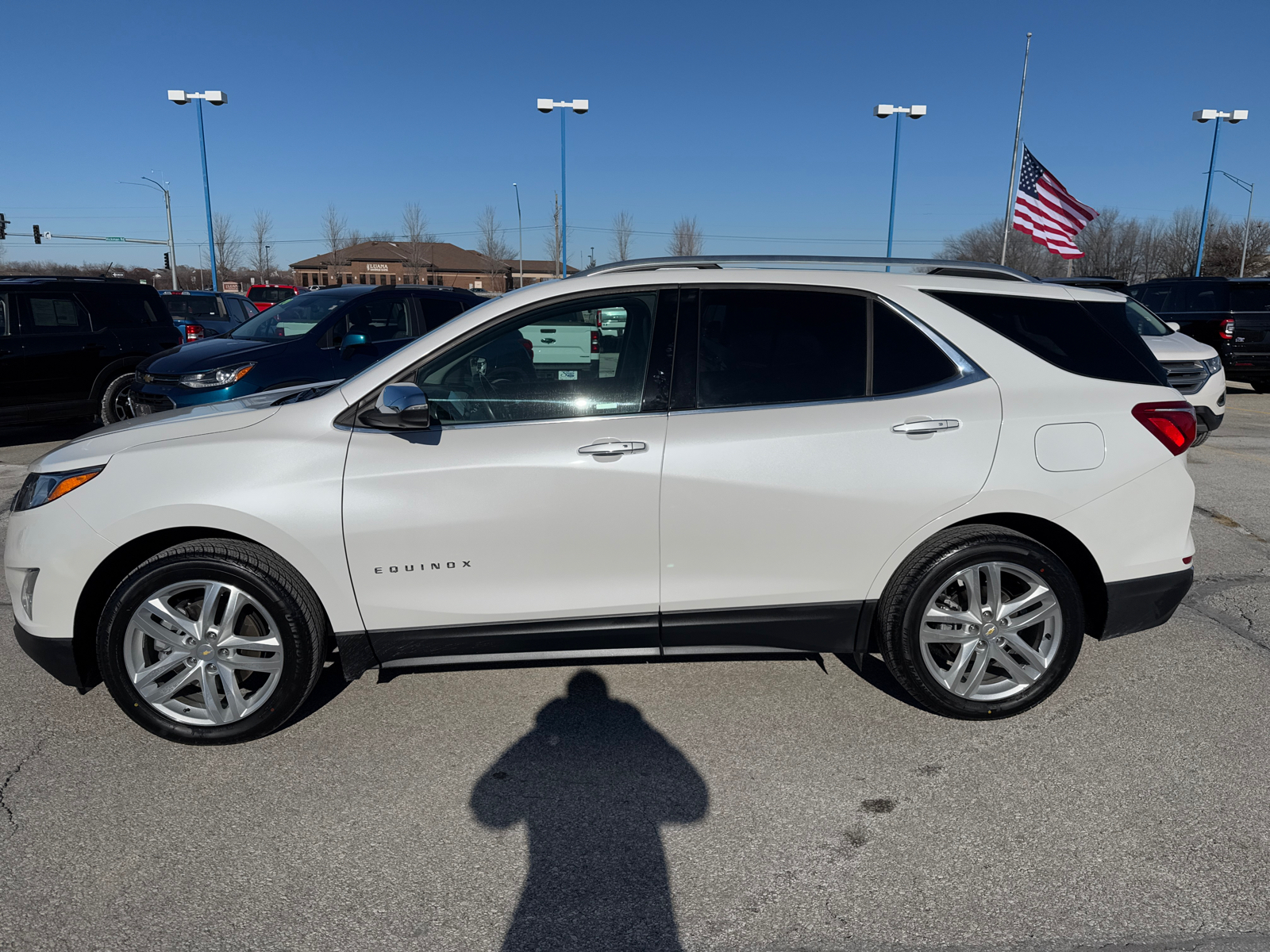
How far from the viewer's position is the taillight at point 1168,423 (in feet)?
11.3

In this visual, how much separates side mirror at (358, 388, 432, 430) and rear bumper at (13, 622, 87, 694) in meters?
1.41

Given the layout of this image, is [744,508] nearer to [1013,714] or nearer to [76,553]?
[1013,714]

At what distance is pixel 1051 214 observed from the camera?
1886 cm

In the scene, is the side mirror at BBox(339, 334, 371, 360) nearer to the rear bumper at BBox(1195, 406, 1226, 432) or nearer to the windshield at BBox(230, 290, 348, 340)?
the windshield at BBox(230, 290, 348, 340)

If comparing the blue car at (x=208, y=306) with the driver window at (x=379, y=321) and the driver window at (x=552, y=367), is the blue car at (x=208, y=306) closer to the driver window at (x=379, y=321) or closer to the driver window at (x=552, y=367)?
the driver window at (x=379, y=321)

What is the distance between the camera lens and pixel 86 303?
1004cm

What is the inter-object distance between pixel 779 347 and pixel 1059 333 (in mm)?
1187

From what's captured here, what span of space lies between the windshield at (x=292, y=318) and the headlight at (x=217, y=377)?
0.69 meters

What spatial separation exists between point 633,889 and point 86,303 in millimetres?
10327

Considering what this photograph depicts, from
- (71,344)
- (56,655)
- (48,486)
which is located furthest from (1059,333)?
(71,344)

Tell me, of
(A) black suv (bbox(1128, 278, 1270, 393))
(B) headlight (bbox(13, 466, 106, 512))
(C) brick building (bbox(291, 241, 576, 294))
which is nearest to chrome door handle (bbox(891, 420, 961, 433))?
(B) headlight (bbox(13, 466, 106, 512))

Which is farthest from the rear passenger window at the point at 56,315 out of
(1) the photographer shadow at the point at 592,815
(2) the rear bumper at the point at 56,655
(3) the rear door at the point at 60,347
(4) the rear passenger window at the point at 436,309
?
(1) the photographer shadow at the point at 592,815

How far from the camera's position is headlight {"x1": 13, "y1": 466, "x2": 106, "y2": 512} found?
10.7 ft

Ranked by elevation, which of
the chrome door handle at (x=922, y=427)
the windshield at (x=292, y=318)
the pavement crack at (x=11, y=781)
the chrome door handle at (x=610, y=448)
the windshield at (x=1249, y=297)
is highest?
the windshield at (x=1249, y=297)
